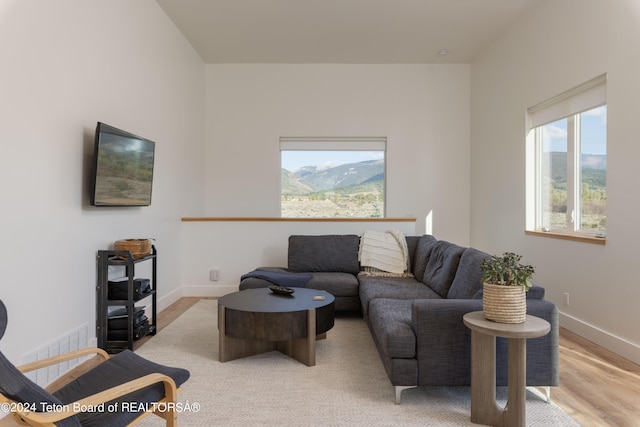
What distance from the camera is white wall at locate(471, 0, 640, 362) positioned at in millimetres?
3074

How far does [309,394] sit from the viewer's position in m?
2.42

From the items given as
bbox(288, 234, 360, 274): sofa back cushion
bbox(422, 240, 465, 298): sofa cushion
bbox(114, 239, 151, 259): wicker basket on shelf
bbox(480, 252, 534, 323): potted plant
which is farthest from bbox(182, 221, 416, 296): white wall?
bbox(480, 252, 534, 323): potted plant

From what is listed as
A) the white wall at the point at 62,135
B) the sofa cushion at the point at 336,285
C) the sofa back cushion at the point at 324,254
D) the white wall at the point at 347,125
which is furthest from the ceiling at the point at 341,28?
the sofa cushion at the point at 336,285

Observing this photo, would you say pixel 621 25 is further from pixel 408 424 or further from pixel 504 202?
pixel 408 424

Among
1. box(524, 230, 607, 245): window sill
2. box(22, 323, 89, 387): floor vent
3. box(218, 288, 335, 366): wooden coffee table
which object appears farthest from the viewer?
box(524, 230, 607, 245): window sill

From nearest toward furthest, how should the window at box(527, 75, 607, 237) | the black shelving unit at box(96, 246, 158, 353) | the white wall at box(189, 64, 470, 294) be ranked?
the black shelving unit at box(96, 246, 158, 353) → the window at box(527, 75, 607, 237) → the white wall at box(189, 64, 470, 294)

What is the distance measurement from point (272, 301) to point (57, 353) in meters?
1.42

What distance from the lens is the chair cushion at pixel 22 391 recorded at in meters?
1.30

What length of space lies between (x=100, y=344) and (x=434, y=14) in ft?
14.8

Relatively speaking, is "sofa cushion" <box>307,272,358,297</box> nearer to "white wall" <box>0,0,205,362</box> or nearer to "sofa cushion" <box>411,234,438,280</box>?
"sofa cushion" <box>411,234,438,280</box>

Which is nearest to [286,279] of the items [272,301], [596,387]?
[272,301]

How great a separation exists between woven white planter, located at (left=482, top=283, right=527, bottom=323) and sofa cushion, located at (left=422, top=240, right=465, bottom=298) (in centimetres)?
127

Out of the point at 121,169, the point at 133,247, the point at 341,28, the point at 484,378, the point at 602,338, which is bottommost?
the point at 602,338

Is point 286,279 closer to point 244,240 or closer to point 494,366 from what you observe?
point 244,240
